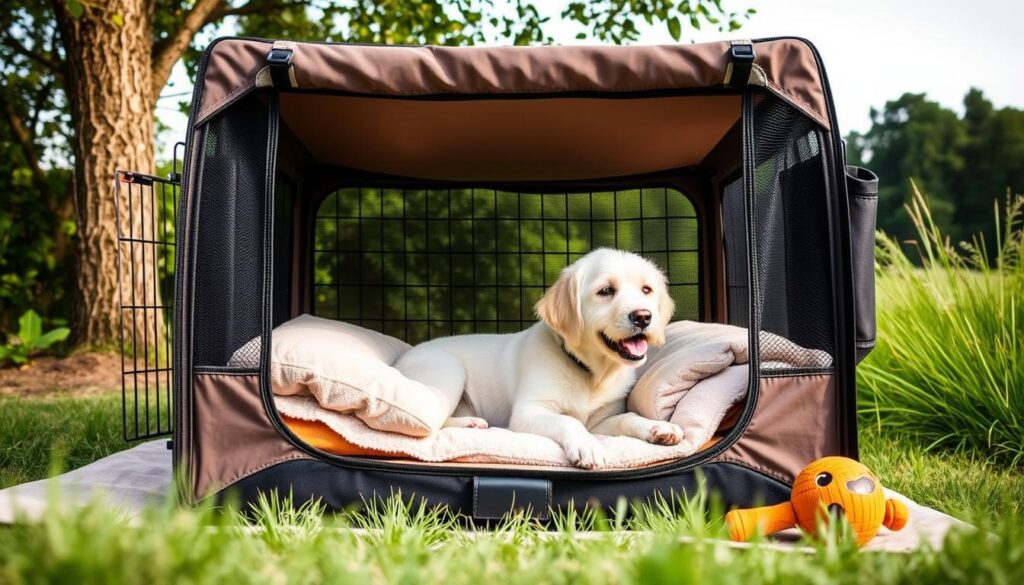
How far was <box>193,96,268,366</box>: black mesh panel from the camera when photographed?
248 centimetres

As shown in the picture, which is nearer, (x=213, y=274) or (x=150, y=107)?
(x=213, y=274)

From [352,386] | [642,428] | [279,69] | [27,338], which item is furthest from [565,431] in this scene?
[27,338]

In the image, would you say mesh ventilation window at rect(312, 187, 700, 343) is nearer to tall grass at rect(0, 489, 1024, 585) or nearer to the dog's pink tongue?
the dog's pink tongue

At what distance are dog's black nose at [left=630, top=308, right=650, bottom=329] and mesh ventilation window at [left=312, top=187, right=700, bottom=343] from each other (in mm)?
1449

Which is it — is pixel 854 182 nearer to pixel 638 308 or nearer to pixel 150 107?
pixel 638 308

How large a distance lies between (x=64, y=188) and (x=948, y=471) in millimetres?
7336

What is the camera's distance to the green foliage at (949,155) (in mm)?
30875

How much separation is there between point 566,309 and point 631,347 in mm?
279

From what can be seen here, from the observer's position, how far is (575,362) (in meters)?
3.11

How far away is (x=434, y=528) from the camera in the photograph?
88.0 inches

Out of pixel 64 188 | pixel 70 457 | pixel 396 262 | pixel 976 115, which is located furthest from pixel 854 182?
pixel 976 115

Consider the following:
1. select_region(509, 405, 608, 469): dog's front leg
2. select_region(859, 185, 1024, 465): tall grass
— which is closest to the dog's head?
select_region(509, 405, 608, 469): dog's front leg

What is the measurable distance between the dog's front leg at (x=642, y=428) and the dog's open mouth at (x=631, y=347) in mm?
216

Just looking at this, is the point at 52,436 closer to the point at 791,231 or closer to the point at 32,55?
the point at 791,231
